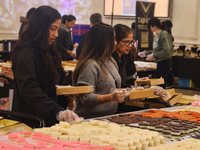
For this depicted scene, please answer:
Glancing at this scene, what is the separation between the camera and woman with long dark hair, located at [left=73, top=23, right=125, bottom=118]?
7.88 feet

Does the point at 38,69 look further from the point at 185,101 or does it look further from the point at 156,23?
the point at 156,23

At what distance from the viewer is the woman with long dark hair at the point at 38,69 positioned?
79.3 inches

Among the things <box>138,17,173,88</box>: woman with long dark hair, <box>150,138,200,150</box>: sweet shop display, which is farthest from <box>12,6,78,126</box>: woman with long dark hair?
<box>138,17,173,88</box>: woman with long dark hair

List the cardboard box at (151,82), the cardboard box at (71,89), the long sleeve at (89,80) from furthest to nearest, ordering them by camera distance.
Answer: the cardboard box at (151,82), the long sleeve at (89,80), the cardboard box at (71,89)

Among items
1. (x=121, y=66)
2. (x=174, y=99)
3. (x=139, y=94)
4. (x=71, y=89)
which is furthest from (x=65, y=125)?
(x=174, y=99)

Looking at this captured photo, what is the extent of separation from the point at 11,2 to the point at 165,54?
4.89 metres

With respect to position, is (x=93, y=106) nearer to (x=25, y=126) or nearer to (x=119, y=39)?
(x=25, y=126)

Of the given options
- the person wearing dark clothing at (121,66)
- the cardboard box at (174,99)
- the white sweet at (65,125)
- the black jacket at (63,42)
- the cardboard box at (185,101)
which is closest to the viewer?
the white sweet at (65,125)

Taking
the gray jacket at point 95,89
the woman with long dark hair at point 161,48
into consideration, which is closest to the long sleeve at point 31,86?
the gray jacket at point 95,89

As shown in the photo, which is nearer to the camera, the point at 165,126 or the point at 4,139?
the point at 4,139

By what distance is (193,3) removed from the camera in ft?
30.8

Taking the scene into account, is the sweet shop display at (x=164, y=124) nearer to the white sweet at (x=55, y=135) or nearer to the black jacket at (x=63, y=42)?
the white sweet at (x=55, y=135)

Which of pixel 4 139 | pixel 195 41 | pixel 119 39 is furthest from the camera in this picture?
pixel 195 41

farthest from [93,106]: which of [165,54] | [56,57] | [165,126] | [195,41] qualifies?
[195,41]
